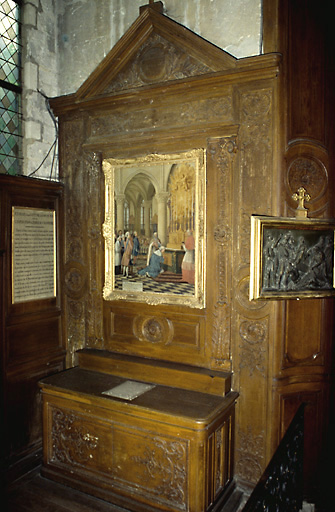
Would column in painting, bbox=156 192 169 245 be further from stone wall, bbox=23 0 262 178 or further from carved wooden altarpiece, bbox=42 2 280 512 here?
stone wall, bbox=23 0 262 178

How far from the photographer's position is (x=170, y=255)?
145 inches

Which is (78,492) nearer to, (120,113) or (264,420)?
(264,420)

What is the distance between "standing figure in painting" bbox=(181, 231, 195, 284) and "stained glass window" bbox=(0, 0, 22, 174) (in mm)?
2059

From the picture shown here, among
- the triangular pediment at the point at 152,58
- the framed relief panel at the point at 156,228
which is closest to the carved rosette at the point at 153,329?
the framed relief panel at the point at 156,228

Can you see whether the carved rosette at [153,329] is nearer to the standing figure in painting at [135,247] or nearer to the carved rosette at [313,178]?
the standing figure in painting at [135,247]

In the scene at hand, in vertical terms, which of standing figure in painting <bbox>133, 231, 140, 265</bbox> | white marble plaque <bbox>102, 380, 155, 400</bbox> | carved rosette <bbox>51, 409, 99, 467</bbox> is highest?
standing figure in painting <bbox>133, 231, 140, 265</bbox>

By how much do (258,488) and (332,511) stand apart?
1729 millimetres

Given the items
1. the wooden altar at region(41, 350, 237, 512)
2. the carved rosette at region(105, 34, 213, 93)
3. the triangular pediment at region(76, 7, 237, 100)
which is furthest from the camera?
the carved rosette at region(105, 34, 213, 93)

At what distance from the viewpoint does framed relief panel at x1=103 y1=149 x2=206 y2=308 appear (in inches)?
140

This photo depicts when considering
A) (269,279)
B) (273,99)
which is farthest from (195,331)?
(273,99)

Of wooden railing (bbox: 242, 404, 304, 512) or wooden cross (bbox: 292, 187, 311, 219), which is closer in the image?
wooden railing (bbox: 242, 404, 304, 512)

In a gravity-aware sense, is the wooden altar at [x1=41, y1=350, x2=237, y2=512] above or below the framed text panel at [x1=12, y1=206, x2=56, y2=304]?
below

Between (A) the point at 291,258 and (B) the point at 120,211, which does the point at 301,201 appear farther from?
(B) the point at 120,211

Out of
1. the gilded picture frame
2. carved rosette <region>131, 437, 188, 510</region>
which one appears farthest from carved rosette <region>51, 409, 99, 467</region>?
the gilded picture frame
